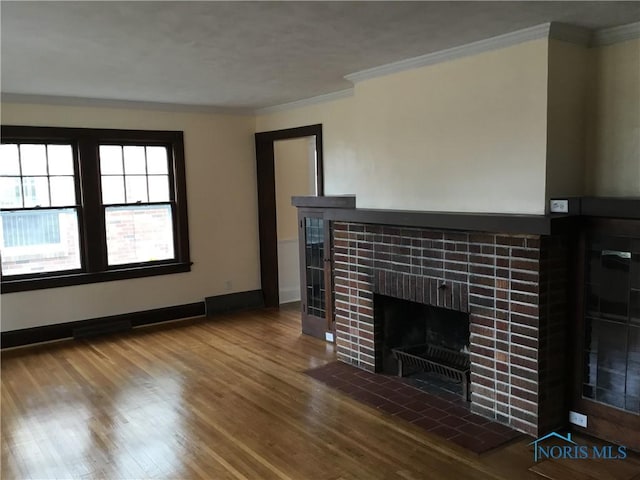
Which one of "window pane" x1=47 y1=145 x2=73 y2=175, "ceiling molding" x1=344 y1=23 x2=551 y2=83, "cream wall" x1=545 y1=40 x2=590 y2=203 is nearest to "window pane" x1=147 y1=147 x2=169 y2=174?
"window pane" x1=47 y1=145 x2=73 y2=175

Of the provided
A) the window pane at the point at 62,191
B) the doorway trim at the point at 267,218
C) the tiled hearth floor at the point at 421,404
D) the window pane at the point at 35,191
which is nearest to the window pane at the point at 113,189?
the window pane at the point at 62,191

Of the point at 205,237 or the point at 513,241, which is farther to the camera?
the point at 205,237

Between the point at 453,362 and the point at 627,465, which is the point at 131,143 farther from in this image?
the point at 627,465

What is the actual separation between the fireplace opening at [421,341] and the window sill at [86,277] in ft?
9.43

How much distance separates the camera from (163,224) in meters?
6.36

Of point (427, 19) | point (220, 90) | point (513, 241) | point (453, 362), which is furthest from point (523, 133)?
point (220, 90)

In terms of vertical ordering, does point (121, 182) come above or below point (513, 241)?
above

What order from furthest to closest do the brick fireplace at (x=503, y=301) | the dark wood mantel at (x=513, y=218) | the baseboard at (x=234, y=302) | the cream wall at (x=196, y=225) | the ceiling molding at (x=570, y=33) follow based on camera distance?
the baseboard at (x=234, y=302) → the cream wall at (x=196, y=225) → the brick fireplace at (x=503, y=301) → the ceiling molding at (x=570, y=33) → the dark wood mantel at (x=513, y=218)

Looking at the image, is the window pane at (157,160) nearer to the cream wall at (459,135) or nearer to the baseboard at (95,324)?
the baseboard at (95,324)

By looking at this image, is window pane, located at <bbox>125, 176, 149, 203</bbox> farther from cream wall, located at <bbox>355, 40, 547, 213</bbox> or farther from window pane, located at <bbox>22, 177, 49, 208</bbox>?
cream wall, located at <bbox>355, 40, 547, 213</bbox>

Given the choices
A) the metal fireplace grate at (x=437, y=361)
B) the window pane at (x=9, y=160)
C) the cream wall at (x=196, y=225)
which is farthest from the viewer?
the cream wall at (x=196, y=225)

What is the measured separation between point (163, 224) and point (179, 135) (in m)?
1.03

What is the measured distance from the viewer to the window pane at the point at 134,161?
6.05 metres

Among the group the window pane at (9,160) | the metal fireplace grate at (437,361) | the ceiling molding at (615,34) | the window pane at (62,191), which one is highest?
the ceiling molding at (615,34)
